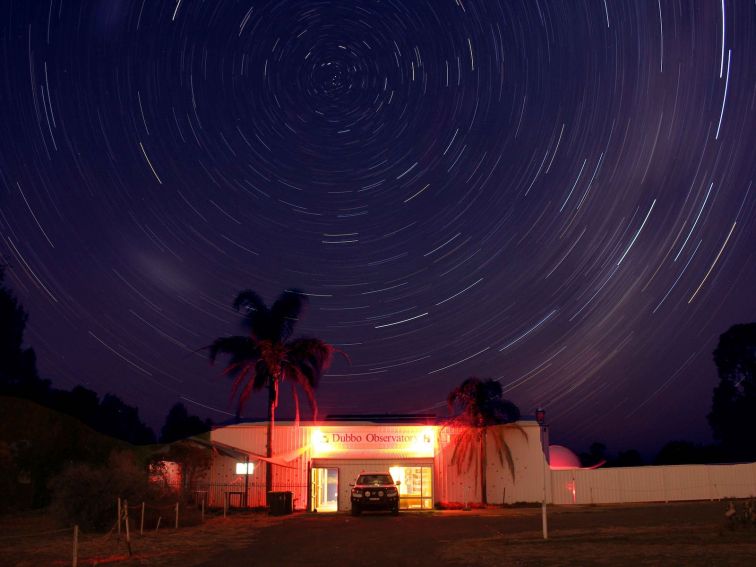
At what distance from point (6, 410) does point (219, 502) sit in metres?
10.8

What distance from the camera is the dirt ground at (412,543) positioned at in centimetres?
1548

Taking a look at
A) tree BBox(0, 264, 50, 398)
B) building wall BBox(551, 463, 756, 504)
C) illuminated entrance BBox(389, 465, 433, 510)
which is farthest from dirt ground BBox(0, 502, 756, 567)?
tree BBox(0, 264, 50, 398)

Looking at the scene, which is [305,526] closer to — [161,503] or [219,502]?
[161,503]

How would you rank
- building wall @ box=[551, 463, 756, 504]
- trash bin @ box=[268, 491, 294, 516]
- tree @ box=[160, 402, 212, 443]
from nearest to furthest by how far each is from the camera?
1. trash bin @ box=[268, 491, 294, 516]
2. building wall @ box=[551, 463, 756, 504]
3. tree @ box=[160, 402, 212, 443]

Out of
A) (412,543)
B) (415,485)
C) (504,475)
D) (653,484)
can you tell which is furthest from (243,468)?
(653,484)

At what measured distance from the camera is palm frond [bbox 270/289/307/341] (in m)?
36.7

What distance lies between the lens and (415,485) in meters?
39.2

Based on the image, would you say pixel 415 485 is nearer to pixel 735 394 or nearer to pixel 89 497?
pixel 89 497

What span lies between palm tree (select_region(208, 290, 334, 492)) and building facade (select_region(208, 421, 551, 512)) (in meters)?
2.21

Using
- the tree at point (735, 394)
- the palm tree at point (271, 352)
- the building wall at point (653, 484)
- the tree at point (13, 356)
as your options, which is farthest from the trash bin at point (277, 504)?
the tree at point (735, 394)

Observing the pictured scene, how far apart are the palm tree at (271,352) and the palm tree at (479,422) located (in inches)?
299

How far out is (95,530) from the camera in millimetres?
22812

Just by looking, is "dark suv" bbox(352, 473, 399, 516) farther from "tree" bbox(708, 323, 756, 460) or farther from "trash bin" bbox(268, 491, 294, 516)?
"tree" bbox(708, 323, 756, 460)

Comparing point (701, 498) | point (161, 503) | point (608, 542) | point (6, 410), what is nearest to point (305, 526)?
point (161, 503)
